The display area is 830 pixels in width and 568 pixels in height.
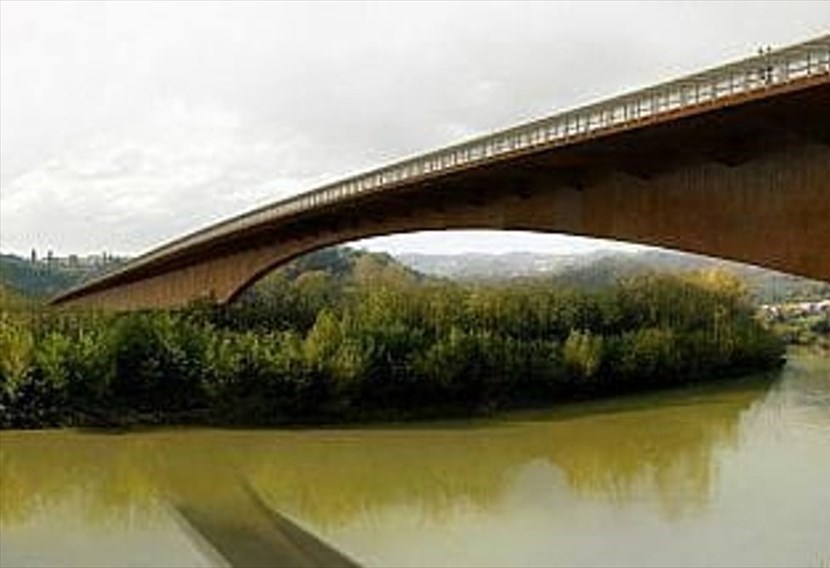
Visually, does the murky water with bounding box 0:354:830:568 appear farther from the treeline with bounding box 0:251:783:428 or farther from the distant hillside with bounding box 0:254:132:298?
the distant hillside with bounding box 0:254:132:298

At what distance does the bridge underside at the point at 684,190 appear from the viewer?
13656 mm

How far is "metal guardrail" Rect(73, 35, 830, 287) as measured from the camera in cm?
1309

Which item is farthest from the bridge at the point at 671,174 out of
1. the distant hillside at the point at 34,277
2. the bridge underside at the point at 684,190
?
the distant hillside at the point at 34,277

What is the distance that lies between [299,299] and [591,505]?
3298 centimetres

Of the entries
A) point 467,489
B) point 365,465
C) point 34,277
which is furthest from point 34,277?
point 467,489

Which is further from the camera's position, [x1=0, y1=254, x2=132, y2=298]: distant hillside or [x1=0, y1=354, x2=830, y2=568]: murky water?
[x1=0, y1=254, x2=132, y2=298]: distant hillside

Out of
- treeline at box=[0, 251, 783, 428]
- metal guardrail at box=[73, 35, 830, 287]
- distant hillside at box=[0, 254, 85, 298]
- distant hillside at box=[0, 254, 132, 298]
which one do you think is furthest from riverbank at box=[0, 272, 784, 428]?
distant hillside at box=[0, 254, 85, 298]

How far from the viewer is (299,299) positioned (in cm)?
5403

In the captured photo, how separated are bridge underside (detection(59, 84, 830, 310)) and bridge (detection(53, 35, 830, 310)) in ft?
0.07

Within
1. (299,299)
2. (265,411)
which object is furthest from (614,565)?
(299,299)

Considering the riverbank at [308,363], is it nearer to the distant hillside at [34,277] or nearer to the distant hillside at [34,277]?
the distant hillside at [34,277]

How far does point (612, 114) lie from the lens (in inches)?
679

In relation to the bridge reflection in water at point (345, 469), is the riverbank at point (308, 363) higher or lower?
higher

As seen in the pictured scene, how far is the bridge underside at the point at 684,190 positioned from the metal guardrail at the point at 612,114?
0.70 ft
